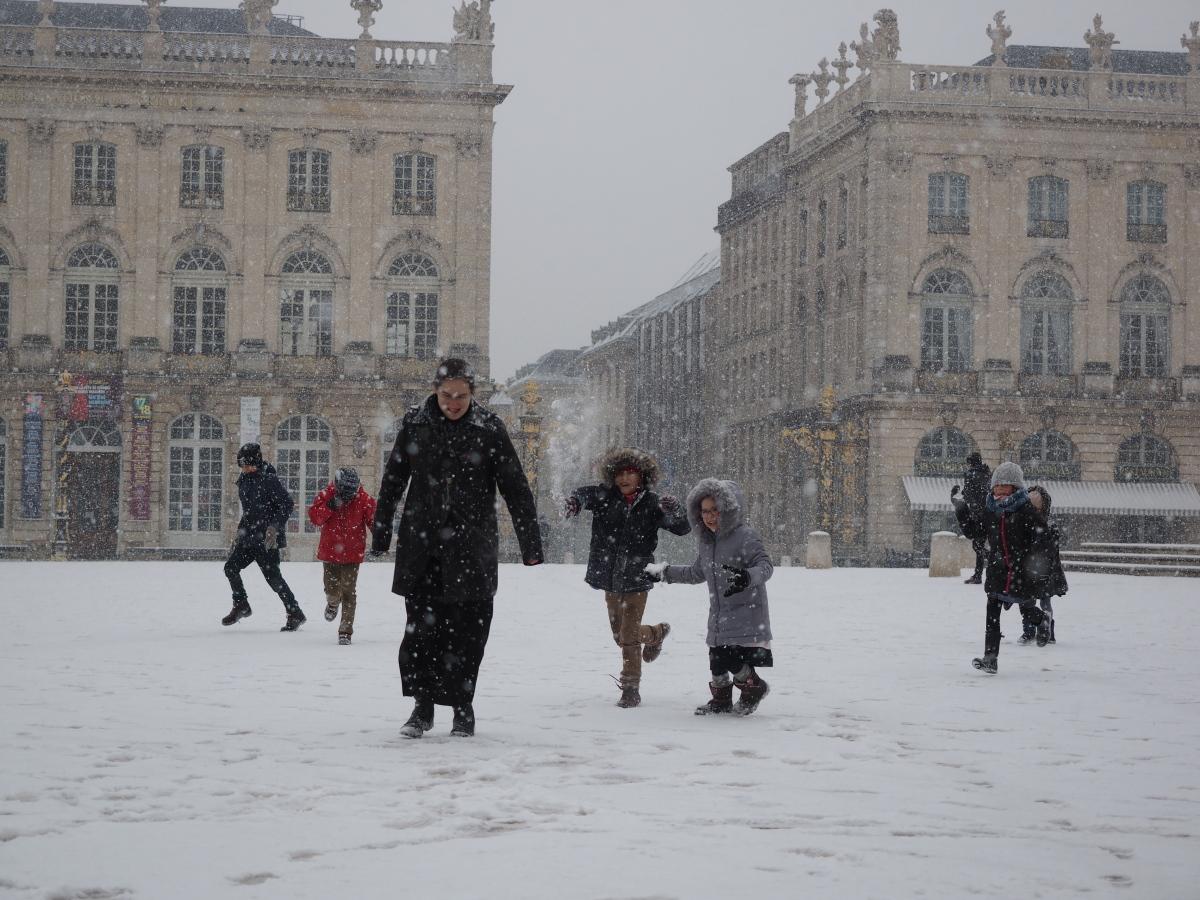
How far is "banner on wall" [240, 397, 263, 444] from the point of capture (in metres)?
43.3

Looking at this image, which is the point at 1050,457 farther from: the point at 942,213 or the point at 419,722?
the point at 419,722

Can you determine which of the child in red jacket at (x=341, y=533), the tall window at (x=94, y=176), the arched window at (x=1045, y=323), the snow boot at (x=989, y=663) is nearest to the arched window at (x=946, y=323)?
the arched window at (x=1045, y=323)

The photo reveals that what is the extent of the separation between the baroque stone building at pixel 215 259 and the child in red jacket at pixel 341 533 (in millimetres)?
28677

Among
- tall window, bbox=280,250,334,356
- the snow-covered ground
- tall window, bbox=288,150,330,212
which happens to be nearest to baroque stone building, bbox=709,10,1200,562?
tall window, bbox=280,250,334,356

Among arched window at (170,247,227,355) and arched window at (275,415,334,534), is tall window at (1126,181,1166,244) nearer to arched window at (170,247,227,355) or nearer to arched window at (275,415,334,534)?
arched window at (275,415,334,534)

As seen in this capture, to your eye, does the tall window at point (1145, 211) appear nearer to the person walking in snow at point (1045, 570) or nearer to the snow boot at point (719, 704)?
the person walking in snow at point (1045, 570)

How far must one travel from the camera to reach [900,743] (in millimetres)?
8180

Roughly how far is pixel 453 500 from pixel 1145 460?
4220cm

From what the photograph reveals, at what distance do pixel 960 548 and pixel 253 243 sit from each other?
21746mm

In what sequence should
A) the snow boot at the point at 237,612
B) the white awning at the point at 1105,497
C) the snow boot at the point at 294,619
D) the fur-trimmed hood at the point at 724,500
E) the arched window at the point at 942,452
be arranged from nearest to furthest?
1. the fur-trimmed hood at the point at 724,500
2. the snow boot at the point at 294,619
3. the snow boot at the point at 237,612
4. the white awning at the point at 1105,497
5. the arched window at the point at 942,452

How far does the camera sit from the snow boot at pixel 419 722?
26.3 feet

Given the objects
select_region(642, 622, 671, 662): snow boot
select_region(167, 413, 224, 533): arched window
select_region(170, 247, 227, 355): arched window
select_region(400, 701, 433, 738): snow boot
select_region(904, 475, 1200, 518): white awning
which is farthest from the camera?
select_region(904, 475, 1200, 518): white awning

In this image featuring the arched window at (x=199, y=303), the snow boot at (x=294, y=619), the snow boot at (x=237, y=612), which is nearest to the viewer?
the snow boot at (x=294, y=619)

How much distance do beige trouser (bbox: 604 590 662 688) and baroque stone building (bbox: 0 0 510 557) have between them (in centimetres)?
3354
